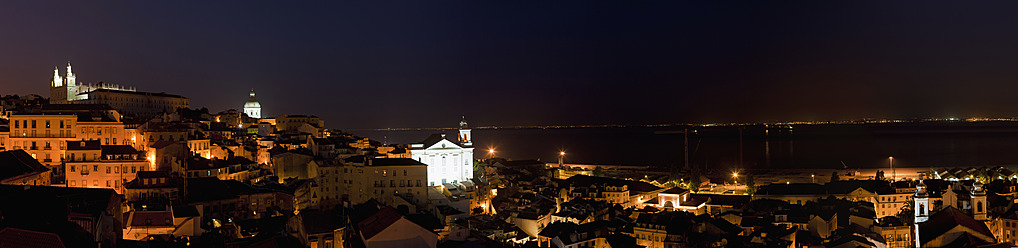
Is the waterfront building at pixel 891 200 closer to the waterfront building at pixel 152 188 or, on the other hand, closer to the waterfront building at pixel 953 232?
the waterfront building at pixel 953 232

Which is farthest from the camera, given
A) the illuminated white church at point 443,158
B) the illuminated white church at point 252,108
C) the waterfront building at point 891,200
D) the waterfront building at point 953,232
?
the illuminated white church at point 252,108

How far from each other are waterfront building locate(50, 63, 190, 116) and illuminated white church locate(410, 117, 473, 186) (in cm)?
3038

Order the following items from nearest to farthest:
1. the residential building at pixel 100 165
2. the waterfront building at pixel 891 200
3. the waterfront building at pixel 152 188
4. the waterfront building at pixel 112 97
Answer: the waterfront building at pixel 152 188 → the residential building at pixel 100 165 → the waterfront building at pixel 891 200 → the waterfront building at pixel 112 97

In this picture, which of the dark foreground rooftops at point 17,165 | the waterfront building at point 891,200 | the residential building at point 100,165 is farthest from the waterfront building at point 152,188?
the waterfront building at point 891,200

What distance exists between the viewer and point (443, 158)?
38.5 metres

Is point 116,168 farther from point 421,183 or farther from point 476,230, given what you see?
point 476,230

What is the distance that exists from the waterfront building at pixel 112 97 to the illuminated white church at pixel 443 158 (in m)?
30.4

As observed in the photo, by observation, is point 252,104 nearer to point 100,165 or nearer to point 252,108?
point 252,108

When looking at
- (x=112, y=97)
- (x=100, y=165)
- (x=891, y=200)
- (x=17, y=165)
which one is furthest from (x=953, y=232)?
(x=112, y=97)

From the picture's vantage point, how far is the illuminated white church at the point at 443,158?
3794cm

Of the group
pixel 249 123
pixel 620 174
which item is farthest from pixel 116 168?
pixel 620 174

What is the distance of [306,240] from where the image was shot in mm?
18531

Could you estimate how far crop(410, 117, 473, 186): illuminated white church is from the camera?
37938 millimetres

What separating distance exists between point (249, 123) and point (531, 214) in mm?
35917
